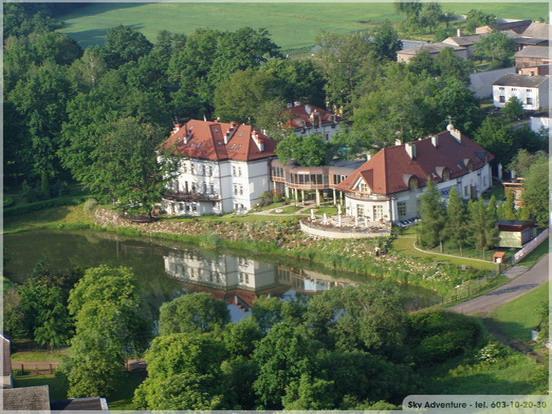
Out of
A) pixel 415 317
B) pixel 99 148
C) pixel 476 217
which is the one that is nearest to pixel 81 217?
pixel 99 148

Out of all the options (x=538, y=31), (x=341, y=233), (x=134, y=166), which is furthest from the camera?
(x=538, y=31)

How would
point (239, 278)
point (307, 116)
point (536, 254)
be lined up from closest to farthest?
point (536, 254) → point (239, 278) → point (307, 116)

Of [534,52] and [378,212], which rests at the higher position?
[534,52]

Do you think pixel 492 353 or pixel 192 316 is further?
pixel 192 316

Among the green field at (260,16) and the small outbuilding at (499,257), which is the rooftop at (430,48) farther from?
the small outbuilding at (499,257)

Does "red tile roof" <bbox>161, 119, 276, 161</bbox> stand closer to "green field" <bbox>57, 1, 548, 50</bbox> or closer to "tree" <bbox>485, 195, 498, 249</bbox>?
"tree" <bbox>485, 195, 498, 249</bbox>

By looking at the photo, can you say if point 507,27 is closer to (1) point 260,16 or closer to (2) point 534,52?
(2) point 534,52

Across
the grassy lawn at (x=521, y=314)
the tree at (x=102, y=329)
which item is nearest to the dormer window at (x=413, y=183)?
the grassy lawn at (x=521, y=314)

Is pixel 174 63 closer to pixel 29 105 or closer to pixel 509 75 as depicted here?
pixel 29 105

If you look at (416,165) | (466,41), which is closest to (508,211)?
(416,165)
